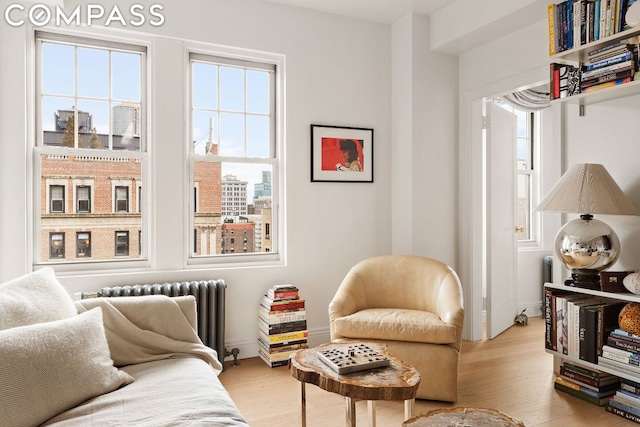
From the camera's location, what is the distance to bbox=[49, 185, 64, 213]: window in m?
3.08

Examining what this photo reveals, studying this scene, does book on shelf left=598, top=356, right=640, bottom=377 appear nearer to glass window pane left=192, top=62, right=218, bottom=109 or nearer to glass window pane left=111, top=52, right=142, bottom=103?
glass window pane left=192, top=62, right=218, bottom=109

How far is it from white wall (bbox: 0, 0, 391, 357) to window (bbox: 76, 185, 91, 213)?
32 centimetres

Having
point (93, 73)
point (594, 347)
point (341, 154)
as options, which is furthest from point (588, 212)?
point (93, 73)

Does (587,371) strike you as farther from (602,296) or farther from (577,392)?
(602,296)

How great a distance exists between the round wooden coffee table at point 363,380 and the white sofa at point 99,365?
357 millimetres

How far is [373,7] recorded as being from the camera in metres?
3.68

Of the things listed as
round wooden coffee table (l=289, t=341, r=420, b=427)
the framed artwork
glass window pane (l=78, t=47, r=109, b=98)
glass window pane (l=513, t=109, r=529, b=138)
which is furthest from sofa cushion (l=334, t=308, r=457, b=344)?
glass window pane (l=513, t=109, r=529, b=138)

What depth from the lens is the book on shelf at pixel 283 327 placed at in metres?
3.31

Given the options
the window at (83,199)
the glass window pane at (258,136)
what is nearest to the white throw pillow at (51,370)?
the window at (83,199)

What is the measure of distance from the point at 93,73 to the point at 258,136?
4.18 feet

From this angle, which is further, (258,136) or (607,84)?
(258,136)

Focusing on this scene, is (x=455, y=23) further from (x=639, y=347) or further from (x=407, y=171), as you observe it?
(x=639, y=347)

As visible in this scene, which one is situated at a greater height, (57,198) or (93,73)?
(93,73)

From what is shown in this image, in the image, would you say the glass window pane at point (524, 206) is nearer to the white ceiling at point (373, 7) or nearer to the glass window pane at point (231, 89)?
the white ceiling at point (373, 7)
